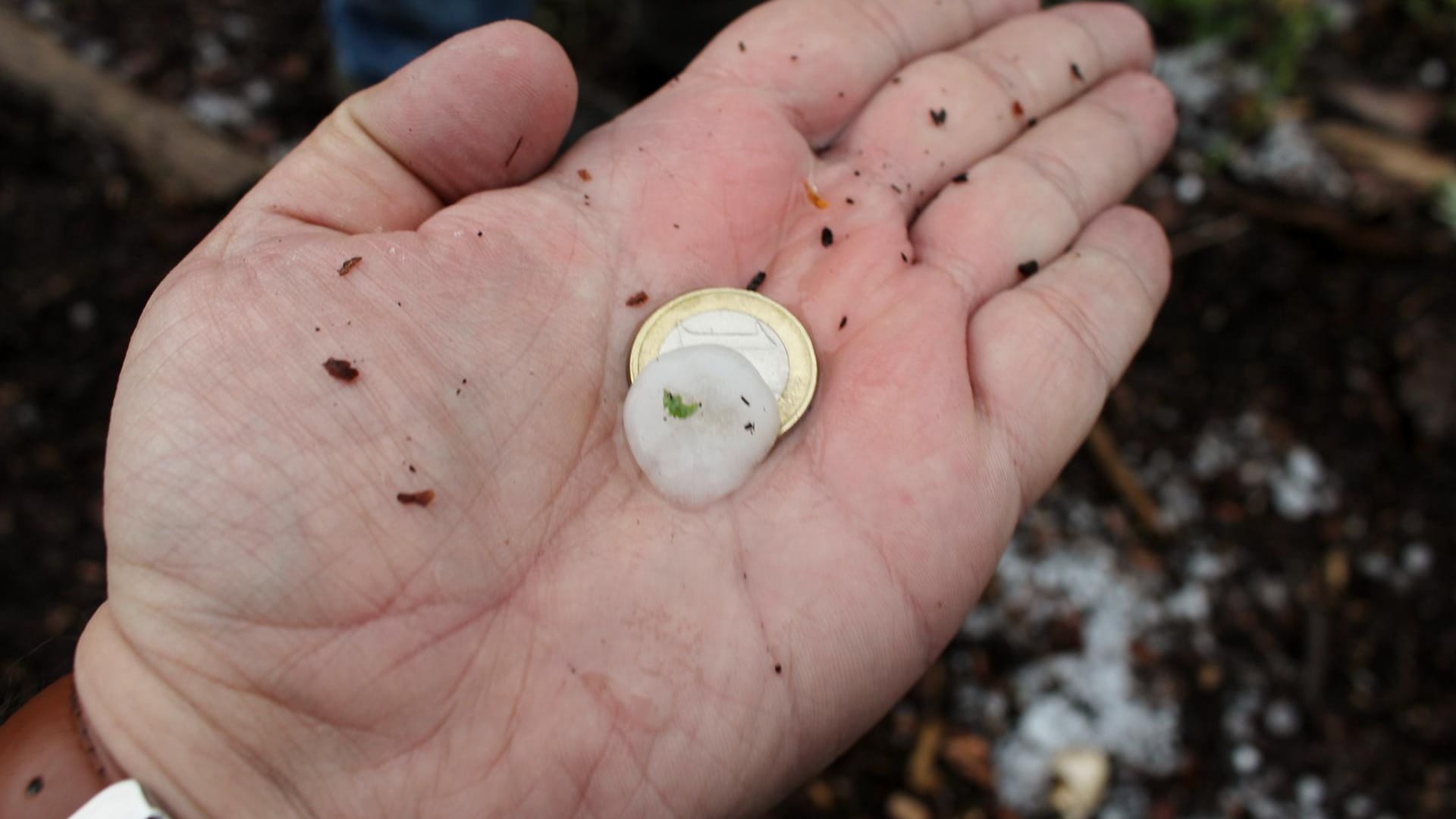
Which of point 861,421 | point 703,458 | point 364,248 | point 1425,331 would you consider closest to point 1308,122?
point 1425,331

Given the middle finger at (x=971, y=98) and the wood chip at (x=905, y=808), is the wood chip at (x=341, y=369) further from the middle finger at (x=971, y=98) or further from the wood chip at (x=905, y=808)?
the wood chip at (x=905, y=808)

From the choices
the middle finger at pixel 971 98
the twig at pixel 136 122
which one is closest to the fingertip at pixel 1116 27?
the middle finger at pixel 971 98

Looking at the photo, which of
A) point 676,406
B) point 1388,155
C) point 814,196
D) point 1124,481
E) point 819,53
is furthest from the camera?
point 1388,155

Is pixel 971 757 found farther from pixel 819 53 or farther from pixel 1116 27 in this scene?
pixel 1116 27

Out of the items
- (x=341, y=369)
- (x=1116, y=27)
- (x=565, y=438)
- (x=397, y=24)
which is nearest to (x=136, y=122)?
(x=397, y=24)

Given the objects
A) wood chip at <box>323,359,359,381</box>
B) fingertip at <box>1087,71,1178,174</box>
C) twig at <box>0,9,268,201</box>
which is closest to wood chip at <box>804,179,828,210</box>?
fingertip at <box>1087,71,1178,174</box>

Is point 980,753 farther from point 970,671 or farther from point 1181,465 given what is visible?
point 1181,465

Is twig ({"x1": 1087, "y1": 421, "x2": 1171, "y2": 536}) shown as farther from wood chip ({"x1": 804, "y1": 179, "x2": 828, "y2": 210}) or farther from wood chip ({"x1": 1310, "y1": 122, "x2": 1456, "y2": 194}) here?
wood chip ({"x1": 1310, "y1": 122, "x2": 1456, "y2": 194})
